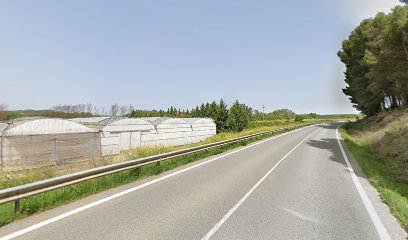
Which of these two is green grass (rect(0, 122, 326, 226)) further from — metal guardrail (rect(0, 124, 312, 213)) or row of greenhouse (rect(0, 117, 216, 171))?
row of greenhouse (rect(0, 117, 216, 171))

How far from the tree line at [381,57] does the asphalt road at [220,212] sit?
18.6 m

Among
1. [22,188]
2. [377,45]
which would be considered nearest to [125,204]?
[22,188]

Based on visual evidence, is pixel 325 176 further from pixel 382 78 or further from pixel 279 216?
pixel 382 78

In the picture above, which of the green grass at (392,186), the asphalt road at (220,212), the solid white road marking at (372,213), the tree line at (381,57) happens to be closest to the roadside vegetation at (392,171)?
the green grass at (392,186)

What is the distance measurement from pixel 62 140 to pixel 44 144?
4.87 ft

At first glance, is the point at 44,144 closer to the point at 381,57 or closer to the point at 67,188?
the point at 67,188

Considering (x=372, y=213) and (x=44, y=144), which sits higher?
(x=44, y=144)

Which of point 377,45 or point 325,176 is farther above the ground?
point 377,45

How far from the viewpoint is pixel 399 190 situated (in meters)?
9.96

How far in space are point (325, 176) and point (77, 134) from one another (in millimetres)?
21058

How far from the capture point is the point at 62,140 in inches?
992

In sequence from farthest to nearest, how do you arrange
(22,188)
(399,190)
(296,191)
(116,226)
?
(399,190)
(296,191)
(22,188)
(116,226)

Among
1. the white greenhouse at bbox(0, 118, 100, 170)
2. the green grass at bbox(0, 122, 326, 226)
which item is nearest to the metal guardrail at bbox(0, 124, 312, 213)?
the green grass at bbox(0, 122, 326, 226)

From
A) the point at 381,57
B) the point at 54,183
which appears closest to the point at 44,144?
the point at 54,183
